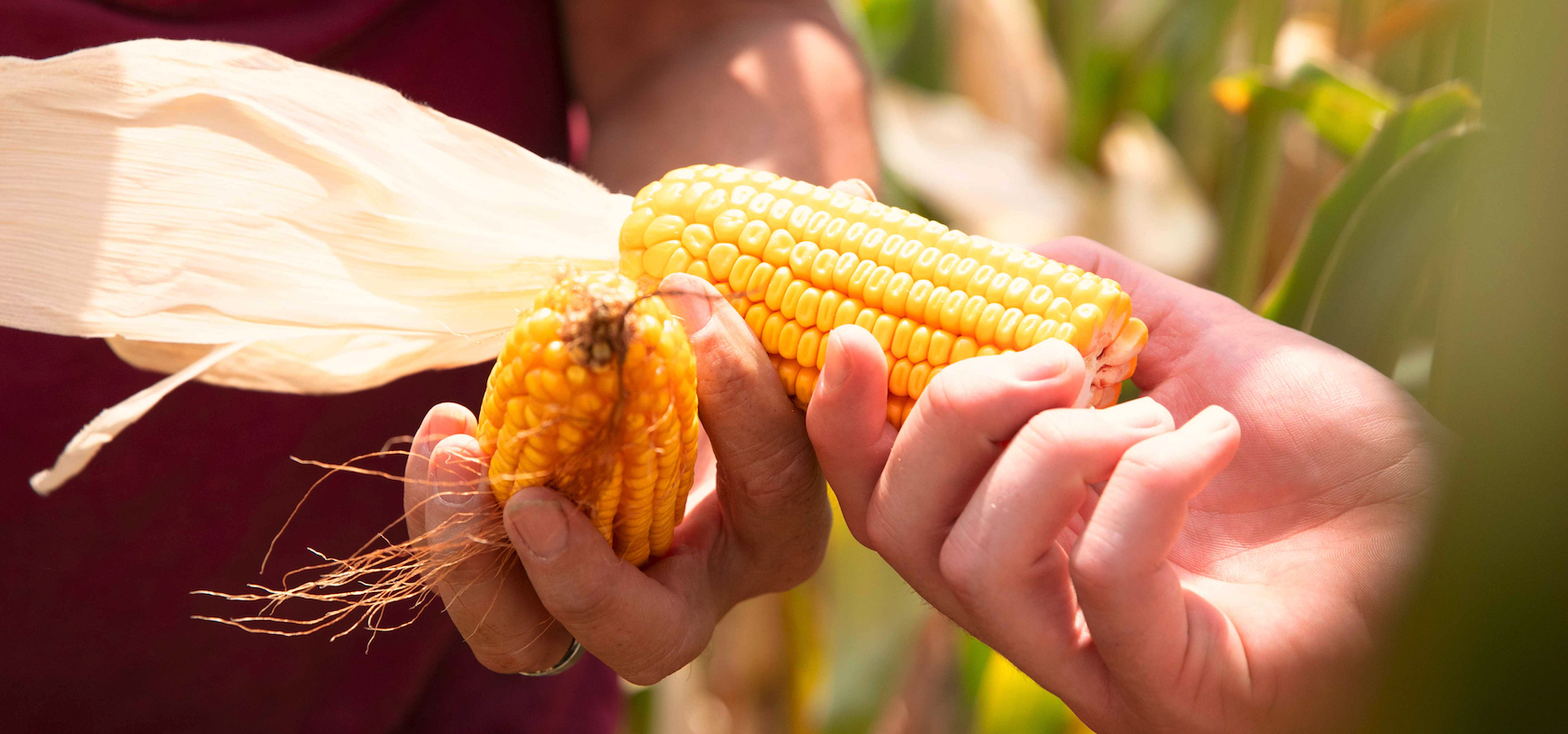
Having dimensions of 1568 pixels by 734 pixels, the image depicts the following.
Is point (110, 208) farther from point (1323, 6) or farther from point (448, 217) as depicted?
point (1323, 6)

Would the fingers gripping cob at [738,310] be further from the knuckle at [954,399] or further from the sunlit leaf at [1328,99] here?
the sunlit leaf at [1328,99]

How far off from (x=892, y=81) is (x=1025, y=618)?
6.48 ft

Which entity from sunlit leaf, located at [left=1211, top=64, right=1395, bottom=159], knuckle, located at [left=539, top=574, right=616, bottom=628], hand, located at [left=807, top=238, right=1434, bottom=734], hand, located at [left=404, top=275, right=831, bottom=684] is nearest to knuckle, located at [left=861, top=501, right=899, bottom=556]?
hand, located at [left=807, top=238, right=1434, bottom=734]

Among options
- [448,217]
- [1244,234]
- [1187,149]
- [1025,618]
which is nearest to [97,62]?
[448,217]

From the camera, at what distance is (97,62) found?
0.83m

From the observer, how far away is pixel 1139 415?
0.61 meters

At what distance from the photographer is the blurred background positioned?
3.20 ft

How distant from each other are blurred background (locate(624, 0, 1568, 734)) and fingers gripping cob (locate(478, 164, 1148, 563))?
1.35 ft

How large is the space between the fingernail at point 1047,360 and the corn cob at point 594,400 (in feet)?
0.81

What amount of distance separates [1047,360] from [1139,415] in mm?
71

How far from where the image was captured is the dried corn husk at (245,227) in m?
0.82

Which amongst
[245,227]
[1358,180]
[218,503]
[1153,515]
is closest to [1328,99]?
[1358,180]

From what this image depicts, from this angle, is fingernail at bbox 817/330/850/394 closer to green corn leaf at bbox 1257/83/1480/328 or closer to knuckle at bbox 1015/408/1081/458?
knuckle at bbox 1015/408/1081/458

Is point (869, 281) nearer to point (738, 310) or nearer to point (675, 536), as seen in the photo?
point (738, 310)
